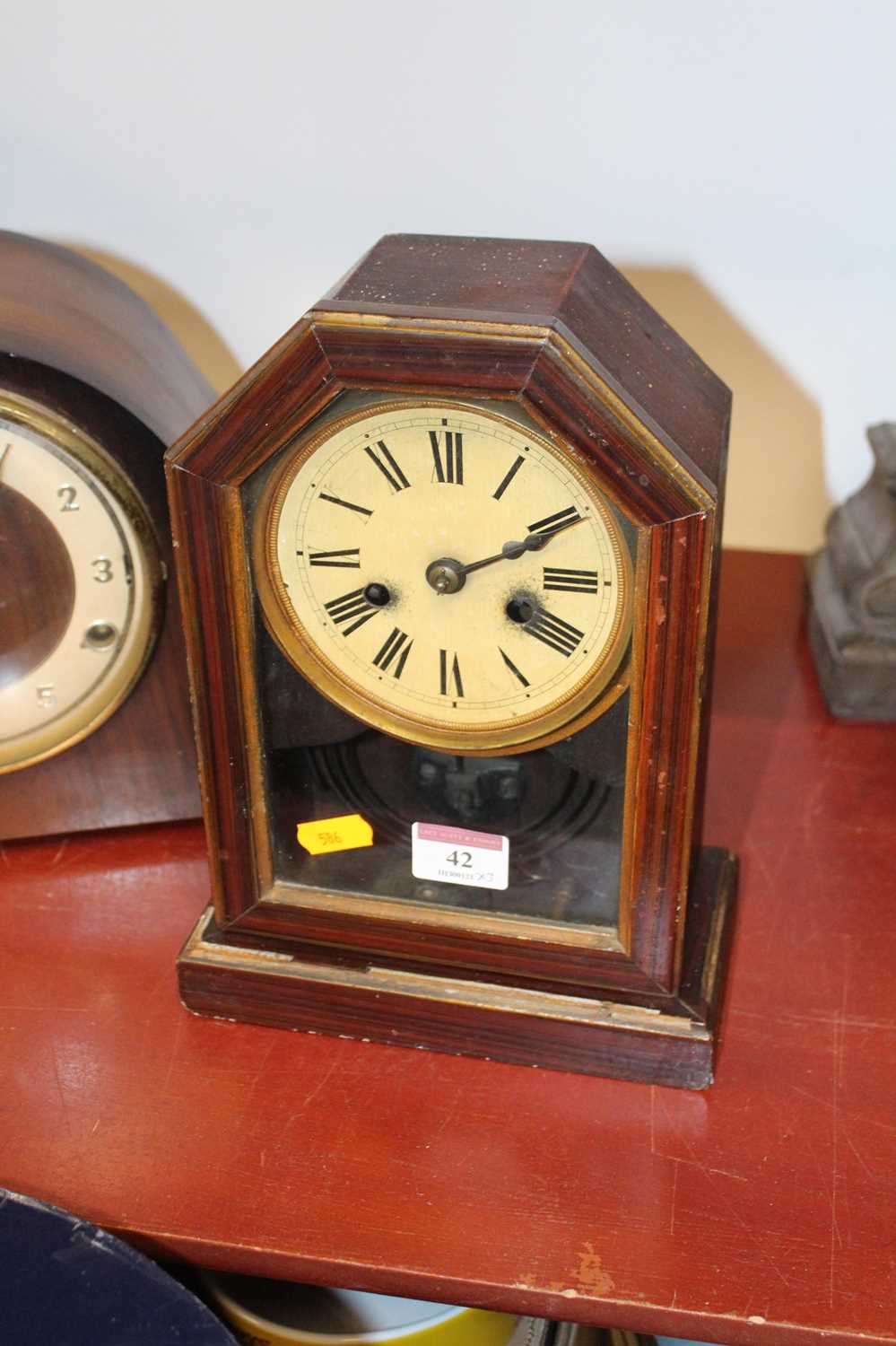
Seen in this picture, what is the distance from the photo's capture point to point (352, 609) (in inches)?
33.7

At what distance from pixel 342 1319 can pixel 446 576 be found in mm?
523

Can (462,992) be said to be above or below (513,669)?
below

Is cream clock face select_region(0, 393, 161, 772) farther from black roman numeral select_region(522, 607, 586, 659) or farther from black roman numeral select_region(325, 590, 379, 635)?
black roman numeral select_region(522, 607, 586, 659)

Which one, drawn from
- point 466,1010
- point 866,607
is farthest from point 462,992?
point 866,607

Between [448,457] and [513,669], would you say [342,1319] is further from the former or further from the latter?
[448,457]

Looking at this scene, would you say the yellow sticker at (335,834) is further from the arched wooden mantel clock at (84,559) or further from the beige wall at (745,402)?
the beige wall at (745,402)

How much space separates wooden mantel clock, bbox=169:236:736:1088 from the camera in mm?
766

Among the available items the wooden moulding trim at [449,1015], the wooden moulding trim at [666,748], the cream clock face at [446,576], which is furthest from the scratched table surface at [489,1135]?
the cream clock face at [446,576]

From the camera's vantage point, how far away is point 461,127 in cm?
122

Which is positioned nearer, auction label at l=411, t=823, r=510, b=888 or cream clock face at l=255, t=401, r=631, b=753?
cream clock face at l=255, t=401, r=631, b=753

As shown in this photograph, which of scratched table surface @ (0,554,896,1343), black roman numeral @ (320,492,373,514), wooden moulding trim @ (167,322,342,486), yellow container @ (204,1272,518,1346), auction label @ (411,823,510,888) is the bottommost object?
yellow container @ (204,1272,518,1346)

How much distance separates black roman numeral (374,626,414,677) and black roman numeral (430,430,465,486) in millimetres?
104

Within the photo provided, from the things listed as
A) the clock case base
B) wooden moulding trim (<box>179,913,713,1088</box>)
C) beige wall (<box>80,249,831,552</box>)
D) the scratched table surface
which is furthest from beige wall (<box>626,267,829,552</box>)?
wooden moulding trim (<box>179,913,713,1088</box>)

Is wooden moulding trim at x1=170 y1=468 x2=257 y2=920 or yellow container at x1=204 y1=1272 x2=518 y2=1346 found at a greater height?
wooden moulding trim at x1=170 y1=468 x2=257 y2=920
